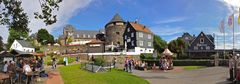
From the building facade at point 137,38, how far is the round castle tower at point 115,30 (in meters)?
5.99

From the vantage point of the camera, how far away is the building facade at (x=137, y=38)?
8400 centimetres

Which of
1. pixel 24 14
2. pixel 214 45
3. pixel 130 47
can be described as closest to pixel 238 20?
pixel 24 14

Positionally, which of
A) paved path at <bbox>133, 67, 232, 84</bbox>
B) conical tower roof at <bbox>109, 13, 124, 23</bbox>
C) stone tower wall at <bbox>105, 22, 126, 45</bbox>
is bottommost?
paved path at <bbox>133, 67, 232, 84</bbox>

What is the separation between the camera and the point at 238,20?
24312mm

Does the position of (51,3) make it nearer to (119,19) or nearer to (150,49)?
(150,49)

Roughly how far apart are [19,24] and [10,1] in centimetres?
208

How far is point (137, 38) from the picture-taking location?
83.9 meters

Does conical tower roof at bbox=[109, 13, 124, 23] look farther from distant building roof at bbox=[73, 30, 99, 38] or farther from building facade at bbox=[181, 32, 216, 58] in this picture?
distant building roof at bbox=[73, 30, 99, 38]

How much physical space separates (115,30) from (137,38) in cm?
1331

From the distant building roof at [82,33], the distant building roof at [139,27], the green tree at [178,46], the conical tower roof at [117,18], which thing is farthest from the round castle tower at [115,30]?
the distant building roof at [82,33]

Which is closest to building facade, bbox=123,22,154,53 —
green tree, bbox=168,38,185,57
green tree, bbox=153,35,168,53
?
green tree, bbox=168,38,185,57

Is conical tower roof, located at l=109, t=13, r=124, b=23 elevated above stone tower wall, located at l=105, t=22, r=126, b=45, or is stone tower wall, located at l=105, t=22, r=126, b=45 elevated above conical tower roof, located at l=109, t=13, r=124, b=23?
conical tower roof, located at l=109, t=13, r=124, b=23

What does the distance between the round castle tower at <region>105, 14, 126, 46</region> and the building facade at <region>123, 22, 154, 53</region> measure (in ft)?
19.6

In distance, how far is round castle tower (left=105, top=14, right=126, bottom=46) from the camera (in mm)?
94750
